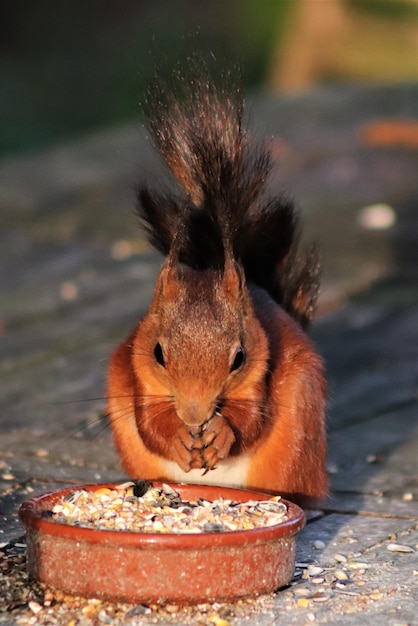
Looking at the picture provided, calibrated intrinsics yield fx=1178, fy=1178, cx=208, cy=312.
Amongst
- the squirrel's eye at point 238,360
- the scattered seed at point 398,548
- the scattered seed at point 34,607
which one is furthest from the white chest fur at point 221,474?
the scattered seed at point 34,607

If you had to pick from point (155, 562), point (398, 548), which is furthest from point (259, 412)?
point (155, 562)

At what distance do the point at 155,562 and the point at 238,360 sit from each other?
0.57 meters

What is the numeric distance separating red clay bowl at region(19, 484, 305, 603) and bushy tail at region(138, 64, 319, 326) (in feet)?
2.40

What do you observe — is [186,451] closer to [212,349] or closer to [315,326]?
[212,349]

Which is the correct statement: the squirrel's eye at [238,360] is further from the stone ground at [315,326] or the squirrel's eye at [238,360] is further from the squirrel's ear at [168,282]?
the stone ground at [315,326]

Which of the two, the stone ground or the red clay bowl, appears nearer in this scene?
the red clay bowl

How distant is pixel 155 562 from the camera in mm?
2359

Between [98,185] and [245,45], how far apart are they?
→ 7917mm

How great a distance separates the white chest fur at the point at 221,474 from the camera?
2934 millimetres

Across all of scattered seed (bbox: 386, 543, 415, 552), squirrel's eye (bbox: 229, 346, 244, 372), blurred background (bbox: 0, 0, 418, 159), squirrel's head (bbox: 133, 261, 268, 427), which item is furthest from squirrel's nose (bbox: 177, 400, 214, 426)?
blurred background (bbox: 0, 0, 418, 159)

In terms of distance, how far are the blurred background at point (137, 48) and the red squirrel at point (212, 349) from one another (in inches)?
262

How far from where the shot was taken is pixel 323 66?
1273 cm

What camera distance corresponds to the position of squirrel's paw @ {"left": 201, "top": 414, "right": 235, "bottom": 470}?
2.69m

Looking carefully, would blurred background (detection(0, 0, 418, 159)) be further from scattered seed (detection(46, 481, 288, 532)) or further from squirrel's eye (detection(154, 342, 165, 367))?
scattered seed (detection(46, 481, 288, 532))
